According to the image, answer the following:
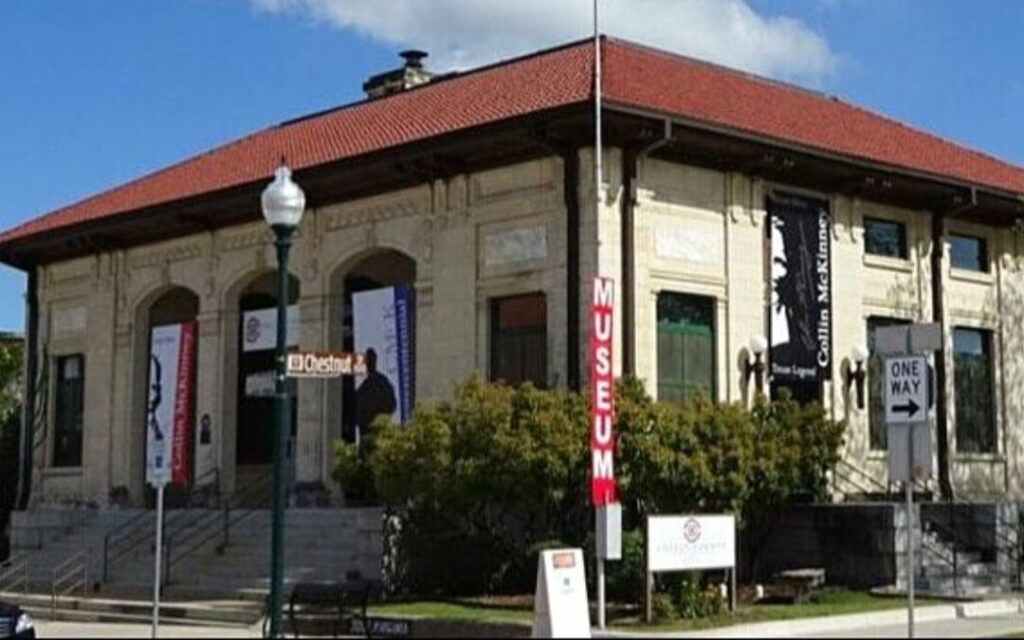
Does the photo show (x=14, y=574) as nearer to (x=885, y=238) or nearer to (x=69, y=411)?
(x=69, y=411)

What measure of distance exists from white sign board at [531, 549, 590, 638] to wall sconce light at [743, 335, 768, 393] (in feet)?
38.9

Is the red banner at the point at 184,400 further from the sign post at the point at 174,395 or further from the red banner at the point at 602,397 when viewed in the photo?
the red banner at the point at 602,397

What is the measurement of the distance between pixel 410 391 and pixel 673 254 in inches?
253

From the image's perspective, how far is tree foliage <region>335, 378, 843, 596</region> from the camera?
26969 mm

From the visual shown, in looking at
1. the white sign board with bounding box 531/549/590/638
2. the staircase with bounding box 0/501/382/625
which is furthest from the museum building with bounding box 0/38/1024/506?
the white sign board with bounding box 531/549/590/638

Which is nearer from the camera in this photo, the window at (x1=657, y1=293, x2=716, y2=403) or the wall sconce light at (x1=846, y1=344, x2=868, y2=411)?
the window at (x1=657, y1=293, x2=716, y2=403)

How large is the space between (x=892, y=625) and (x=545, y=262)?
1039 cm

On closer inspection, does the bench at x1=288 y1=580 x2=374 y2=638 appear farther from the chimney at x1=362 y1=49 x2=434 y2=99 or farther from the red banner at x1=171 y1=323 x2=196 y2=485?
the chimney at x1=362 y1=49 x2=434 y2=99

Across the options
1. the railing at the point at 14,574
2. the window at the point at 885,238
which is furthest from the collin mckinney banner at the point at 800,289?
the railing at the point at 14,574

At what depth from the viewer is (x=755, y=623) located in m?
23.3

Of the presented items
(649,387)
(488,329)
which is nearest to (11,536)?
(488,329)

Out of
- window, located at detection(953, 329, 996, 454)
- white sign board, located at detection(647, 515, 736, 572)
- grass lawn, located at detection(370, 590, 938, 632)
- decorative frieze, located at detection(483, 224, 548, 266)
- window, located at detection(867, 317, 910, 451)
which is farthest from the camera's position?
window, located at detection(953, 329, 996, 454)

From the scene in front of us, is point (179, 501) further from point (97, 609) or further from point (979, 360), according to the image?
point (979, 360)

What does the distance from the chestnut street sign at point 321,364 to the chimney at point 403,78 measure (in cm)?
2454
